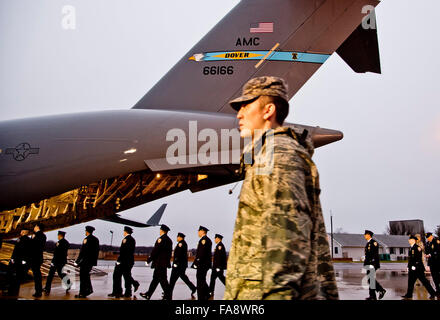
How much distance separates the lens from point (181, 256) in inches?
280

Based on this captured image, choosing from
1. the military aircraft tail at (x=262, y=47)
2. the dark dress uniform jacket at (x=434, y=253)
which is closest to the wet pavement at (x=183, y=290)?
the dark dress uniform jacket at (x=434, y=253)

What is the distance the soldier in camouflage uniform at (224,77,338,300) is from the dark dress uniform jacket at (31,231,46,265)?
6.63 m

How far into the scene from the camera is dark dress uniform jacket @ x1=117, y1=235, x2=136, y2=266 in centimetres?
668

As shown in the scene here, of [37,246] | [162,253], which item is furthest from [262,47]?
[37,246]

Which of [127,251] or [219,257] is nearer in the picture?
[127,251]

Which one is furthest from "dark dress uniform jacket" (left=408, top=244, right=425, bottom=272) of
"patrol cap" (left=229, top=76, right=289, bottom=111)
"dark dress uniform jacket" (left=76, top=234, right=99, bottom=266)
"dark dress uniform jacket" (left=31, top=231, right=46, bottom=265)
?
"dark dress uniform jacket" (left=31, top=231, right=46, bottom=265)

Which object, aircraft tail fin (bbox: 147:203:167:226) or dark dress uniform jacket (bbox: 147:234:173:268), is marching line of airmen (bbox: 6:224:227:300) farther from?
aircraft tail fin (bbox: 147:203:167:226)

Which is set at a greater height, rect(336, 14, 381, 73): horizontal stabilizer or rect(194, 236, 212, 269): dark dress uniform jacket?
rect(336, 14, 381, 73): horizontal stabilizer

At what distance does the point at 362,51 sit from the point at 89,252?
21.1 ft

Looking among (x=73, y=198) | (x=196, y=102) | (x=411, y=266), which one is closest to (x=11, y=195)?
(x=73, y=198)

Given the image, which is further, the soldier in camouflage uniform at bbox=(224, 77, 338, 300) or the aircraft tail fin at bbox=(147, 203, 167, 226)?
the aircraft tail fin at bbox=(147, 203, 167, 226)

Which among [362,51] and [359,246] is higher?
[362,51]

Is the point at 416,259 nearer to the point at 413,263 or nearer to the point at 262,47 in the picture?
the point at 413,263
